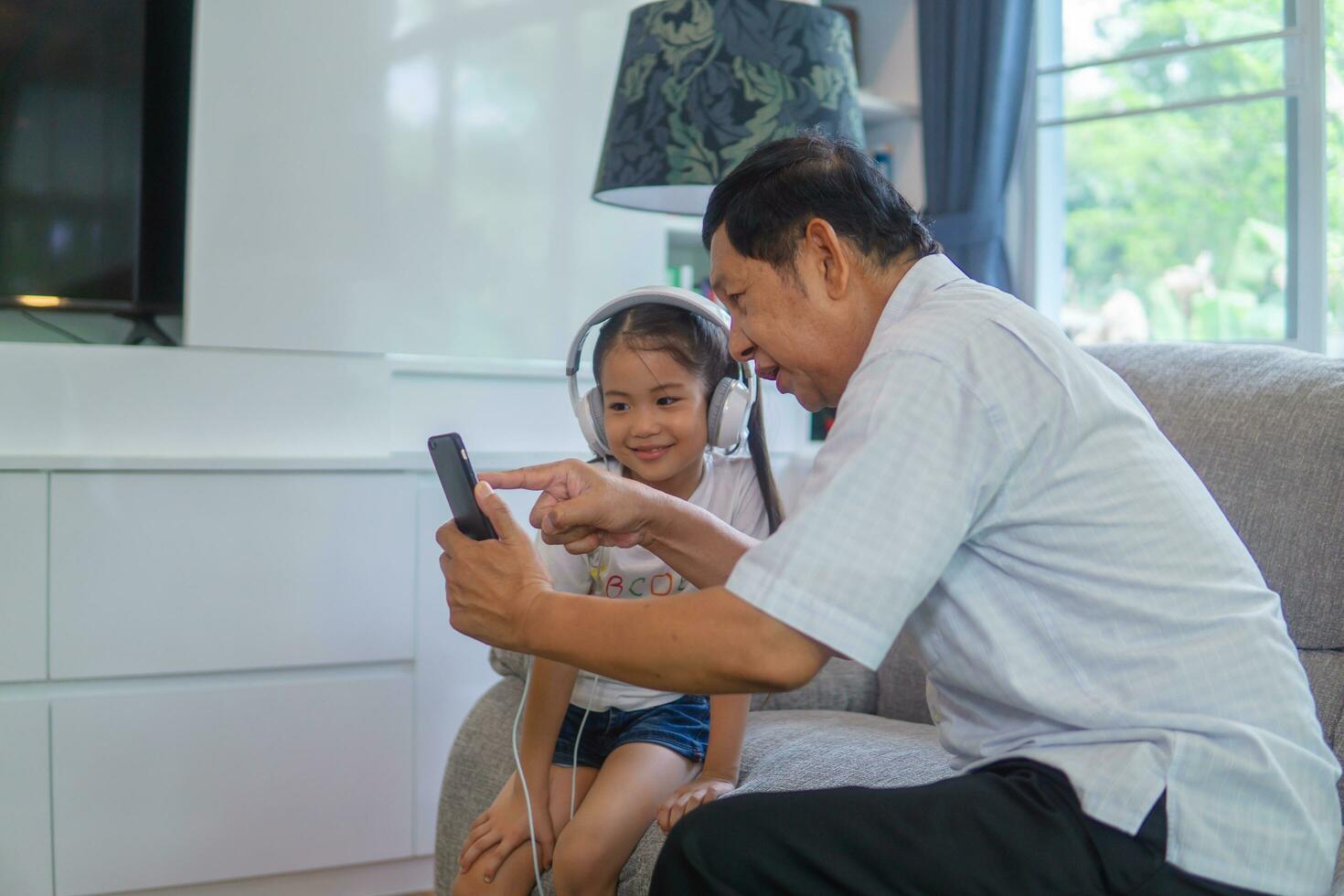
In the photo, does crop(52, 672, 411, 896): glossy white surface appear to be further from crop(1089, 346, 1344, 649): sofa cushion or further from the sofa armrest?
crop(1089, 346, 1344, 649): sofa cushion

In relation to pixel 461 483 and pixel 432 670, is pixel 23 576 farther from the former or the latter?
pixel 461 483

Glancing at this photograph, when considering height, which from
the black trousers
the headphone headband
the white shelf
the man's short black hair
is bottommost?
the black trousers

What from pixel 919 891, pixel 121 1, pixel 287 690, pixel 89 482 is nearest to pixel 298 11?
pixel 121 1

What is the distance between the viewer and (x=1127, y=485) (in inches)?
38.3

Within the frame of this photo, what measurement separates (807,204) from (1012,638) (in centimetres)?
43

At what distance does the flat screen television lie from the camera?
2.13 meters

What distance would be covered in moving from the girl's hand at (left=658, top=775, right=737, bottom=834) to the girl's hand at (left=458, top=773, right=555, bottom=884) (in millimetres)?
158

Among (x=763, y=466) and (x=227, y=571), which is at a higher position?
(x=763, y=466)

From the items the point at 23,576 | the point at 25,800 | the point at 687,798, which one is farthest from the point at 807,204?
the point at 25,800

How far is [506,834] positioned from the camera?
1417 mm

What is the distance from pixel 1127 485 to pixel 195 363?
67.3 inches

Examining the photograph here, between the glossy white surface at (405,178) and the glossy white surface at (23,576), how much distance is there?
1.31 feet

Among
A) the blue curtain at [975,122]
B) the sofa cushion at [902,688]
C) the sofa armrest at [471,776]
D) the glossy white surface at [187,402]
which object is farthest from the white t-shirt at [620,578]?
the blue curtain at [975,122]

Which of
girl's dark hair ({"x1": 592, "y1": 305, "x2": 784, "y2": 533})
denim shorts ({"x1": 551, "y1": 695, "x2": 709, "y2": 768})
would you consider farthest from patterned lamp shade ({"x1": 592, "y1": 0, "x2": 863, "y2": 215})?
denim shorts ({"x1": 551, "y1": 695, "x2": 709, "y2": 768})
